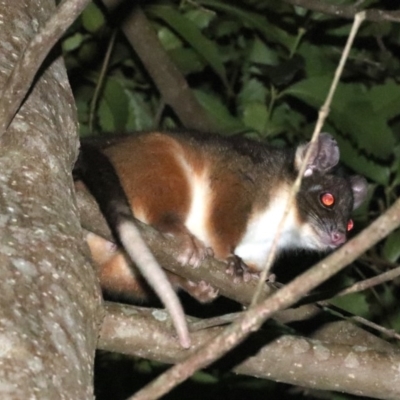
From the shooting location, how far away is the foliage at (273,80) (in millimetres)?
5531

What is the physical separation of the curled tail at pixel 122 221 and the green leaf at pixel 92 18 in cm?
160

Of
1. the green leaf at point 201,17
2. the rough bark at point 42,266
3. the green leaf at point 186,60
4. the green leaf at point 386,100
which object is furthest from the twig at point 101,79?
the rough bark at point 42,266

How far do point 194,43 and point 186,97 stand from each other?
0.62 m

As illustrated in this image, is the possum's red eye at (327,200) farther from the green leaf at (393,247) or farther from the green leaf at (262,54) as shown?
the green leaf at (262,54)

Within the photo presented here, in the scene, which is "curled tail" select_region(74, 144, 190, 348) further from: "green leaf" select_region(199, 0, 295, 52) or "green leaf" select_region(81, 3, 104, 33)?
Answer: "green leaf" select_region(199, 0, 295, 52)

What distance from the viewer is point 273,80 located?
5.48 metres

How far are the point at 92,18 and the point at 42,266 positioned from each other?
372 cm

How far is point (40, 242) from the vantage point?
2.21 m

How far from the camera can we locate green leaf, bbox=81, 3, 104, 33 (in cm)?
566

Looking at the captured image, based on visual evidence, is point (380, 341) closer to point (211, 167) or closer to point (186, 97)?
point (211, 167)

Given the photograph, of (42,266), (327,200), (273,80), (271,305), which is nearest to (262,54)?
(273,80)

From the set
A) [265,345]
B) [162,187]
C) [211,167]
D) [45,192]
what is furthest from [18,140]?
[211,167]

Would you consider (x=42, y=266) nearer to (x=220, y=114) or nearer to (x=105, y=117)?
(x=105, y=117)

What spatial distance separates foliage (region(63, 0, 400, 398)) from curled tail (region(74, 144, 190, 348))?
1692mm
